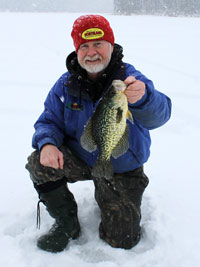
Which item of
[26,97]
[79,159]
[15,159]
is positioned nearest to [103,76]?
[79,159]

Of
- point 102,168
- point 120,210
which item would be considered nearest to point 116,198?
point 120,210

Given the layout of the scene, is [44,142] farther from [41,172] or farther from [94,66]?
[94,66]

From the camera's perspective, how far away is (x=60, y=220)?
2.63 metres

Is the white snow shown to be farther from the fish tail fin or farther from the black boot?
the fish tail fin

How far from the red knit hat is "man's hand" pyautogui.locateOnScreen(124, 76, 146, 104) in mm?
825

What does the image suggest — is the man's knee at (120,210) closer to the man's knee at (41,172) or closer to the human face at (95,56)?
A: the man's knee at (41,172)

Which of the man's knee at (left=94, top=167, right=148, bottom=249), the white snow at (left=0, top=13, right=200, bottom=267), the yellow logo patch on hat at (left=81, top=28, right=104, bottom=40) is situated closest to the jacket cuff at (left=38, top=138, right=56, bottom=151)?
the man's knee at (left=94, top=167, right=148, bottom=249)

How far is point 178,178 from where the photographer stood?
337cm

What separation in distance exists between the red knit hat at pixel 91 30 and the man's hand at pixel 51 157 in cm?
99

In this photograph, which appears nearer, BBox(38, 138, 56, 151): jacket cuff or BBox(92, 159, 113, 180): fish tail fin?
BBox(92, 159, 113, 180): fish tail fin

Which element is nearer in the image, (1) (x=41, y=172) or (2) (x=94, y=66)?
(2) (x=94, y=66)

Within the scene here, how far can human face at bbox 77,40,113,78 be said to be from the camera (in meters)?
2.40

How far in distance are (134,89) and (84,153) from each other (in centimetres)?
104

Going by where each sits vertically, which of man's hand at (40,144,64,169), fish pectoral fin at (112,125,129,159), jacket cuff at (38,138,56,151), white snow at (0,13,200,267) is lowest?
white snow at (0,13,200,267)
